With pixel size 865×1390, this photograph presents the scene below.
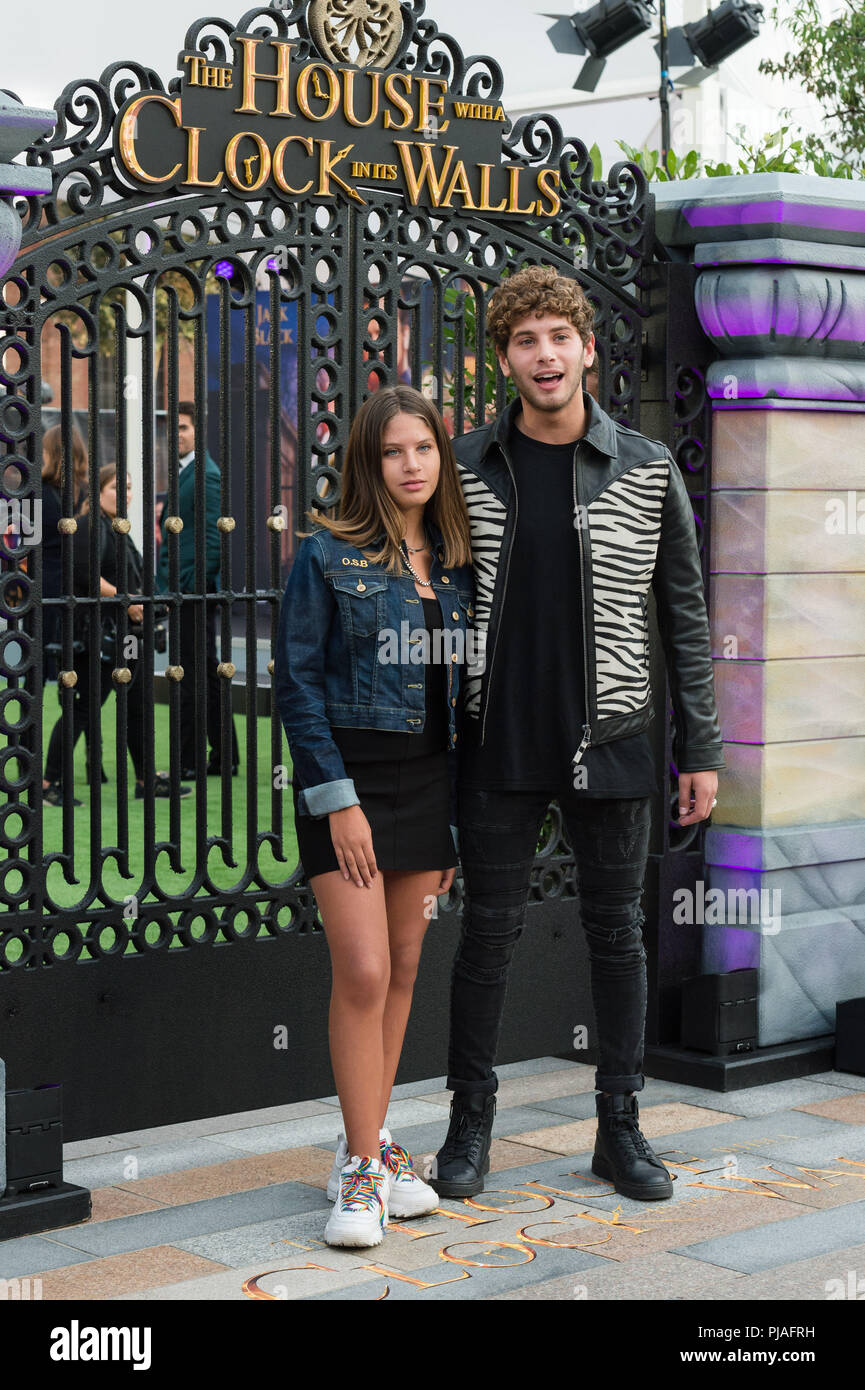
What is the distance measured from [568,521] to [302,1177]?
1.85 meters

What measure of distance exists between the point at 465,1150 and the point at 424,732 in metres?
1.11

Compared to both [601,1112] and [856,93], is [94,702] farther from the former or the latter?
[856,93]

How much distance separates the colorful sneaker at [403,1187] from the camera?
4488 millimetres

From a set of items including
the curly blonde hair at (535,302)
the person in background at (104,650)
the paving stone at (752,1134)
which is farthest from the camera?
the person in background at (104,650)

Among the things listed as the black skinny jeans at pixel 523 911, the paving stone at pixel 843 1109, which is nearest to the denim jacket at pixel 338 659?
the black skinny jeans at pixel 523 911

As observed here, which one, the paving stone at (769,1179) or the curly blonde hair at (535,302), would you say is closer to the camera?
the curly blonde hair at (535,302)

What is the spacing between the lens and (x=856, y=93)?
15.2 metres

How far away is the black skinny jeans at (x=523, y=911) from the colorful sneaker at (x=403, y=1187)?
300mm

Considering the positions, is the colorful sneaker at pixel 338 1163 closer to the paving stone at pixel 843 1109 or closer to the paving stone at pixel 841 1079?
the paving stone at pixel 843 1109

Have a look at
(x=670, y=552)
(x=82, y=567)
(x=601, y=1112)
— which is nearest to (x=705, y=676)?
(x=670, y=552)

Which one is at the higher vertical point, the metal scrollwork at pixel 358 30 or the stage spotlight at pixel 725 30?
the stage spotlight at pixel 725 30

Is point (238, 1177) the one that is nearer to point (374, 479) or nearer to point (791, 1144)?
point (791, 1144)

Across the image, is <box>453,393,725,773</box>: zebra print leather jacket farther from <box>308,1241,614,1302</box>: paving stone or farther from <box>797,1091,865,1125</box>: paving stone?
<box>797,1091,865,1125</box>: paving stone

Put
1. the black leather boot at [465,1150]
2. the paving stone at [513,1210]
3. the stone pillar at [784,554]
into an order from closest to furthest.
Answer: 1. the paving stone at [513,1210]
2. the black leather boot at [465,1150]
3. the stone pillar at [784,554]
